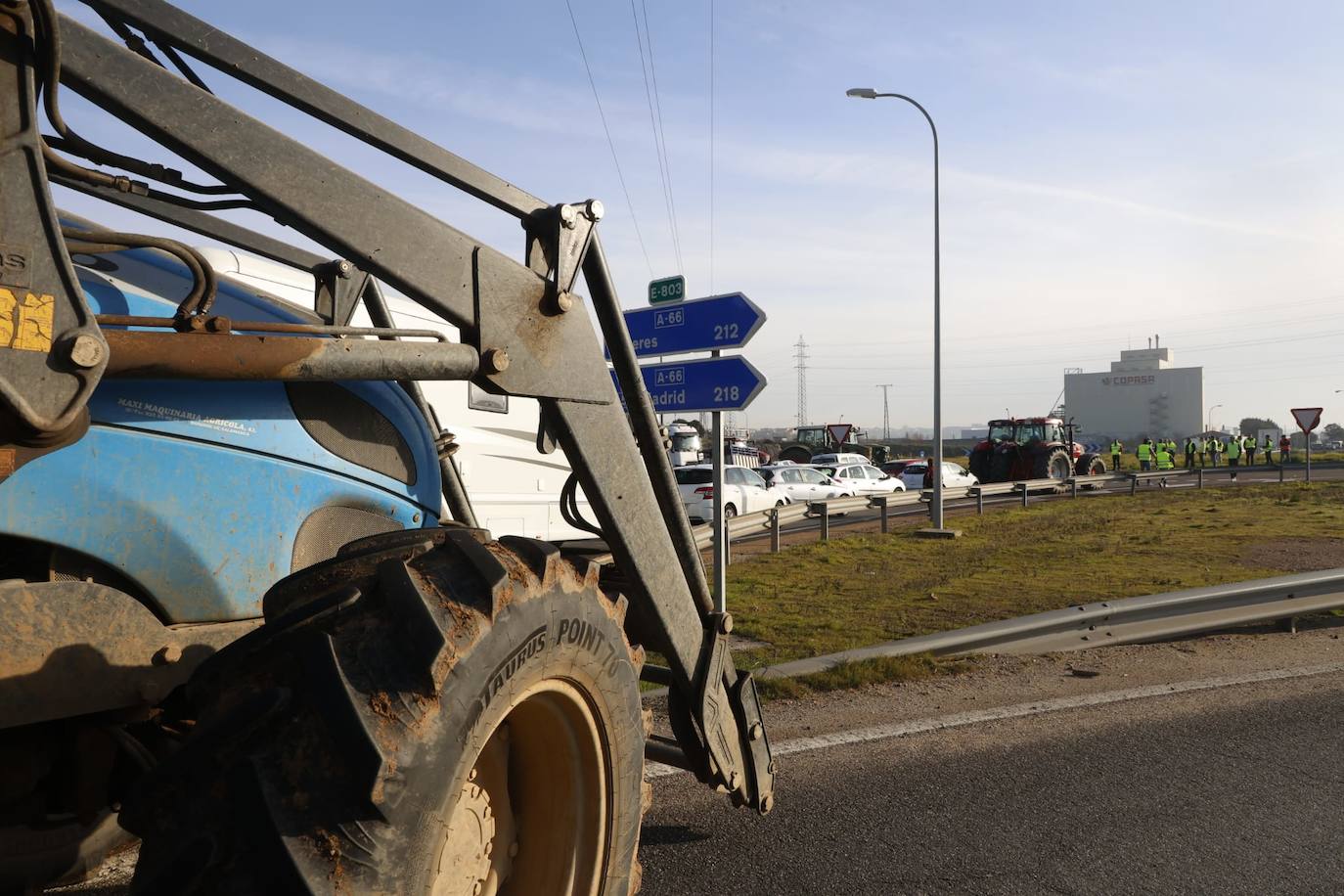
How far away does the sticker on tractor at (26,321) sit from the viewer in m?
1.79

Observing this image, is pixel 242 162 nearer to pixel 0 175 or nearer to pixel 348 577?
pixel 0 175

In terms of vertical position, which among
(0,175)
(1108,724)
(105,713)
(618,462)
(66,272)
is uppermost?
(0,175)

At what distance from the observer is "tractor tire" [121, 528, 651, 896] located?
1880mm

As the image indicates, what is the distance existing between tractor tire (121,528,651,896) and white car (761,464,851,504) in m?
24.3

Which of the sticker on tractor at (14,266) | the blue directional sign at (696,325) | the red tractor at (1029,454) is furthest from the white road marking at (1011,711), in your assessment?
the red tractor at (1029,454)

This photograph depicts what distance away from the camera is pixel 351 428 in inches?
130

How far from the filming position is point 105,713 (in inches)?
103

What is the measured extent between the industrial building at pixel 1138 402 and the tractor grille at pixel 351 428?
114847 mm

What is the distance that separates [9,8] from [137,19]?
35cm

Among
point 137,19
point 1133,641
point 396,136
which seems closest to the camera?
point 137,19

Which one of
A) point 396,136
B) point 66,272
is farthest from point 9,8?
point 396,136

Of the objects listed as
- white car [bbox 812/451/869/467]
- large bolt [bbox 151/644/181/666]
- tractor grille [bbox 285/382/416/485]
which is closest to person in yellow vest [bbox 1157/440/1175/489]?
white car [bbox 812/451/869/467]

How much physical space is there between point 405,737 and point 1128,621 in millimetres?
6930

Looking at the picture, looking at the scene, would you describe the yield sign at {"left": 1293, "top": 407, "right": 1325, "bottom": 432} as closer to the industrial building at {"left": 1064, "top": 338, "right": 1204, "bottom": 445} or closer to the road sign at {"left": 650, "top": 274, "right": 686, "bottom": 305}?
the road sign at {"left": 650, "top": 274, "right": 686, "bottom": 305}
